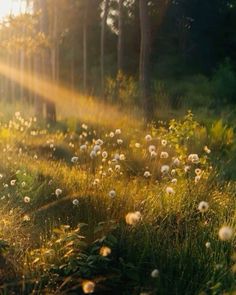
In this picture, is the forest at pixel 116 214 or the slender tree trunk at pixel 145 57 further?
the slender tree trunk at pixel 145 57

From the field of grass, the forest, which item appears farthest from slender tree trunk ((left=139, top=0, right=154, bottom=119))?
the field of grass

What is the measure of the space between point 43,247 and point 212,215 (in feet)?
5.52

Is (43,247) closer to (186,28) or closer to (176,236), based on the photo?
(176,236)

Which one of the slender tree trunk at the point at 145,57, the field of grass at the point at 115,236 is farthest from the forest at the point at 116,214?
the slender tree trunk at the point at 145,57

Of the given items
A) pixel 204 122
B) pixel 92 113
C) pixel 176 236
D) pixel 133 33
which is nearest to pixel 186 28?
pixel 133 33

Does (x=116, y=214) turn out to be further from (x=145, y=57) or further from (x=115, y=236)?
(x=145, y=57)

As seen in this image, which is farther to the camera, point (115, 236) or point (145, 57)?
point (145, 57)

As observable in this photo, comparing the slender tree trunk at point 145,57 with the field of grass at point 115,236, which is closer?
the field of grass at point 115,236

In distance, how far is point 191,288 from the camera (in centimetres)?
438

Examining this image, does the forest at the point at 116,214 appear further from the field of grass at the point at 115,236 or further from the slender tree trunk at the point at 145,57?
the slender tree trunk at the point at 145,57

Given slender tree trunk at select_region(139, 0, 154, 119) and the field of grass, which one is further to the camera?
slender tree trunk at select_region(139, 0, 154, 119)

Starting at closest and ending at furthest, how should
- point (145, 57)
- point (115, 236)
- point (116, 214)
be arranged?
point (115, 236) < point (116, 214) < point (145, 57)

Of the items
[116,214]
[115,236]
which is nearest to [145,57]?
[116,214]

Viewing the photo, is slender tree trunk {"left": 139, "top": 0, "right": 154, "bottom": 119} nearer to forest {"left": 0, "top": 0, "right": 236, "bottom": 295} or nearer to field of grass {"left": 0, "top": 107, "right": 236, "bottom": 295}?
forest {"left": 0, "top": 0, "right": 236, "bottom": 295}
